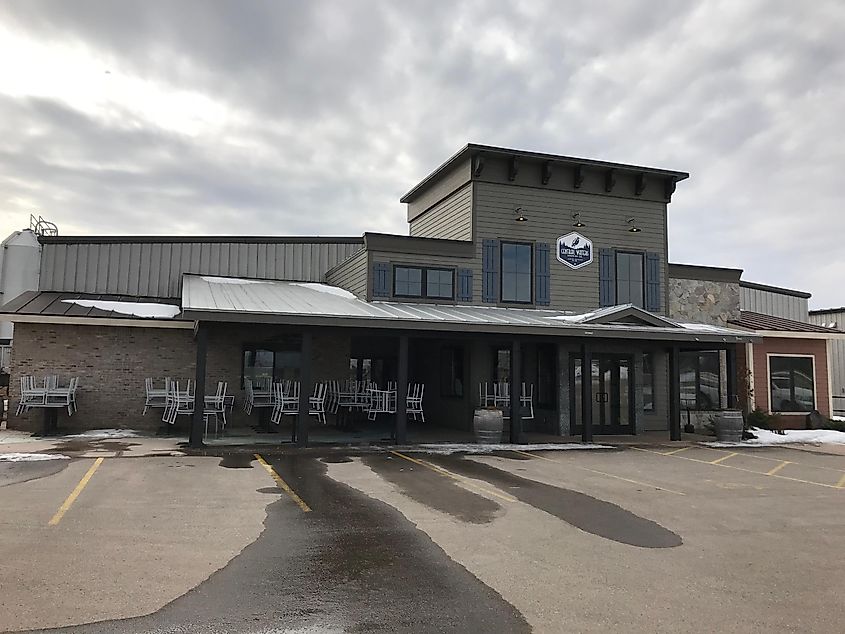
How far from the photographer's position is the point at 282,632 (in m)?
4.40

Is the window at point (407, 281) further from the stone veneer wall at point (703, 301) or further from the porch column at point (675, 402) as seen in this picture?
the stone veneer wall at point (703, 301)

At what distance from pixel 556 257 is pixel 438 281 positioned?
3645mm

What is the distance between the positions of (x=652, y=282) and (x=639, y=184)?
9.70 feet

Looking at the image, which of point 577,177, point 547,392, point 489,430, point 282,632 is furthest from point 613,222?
point 282,632

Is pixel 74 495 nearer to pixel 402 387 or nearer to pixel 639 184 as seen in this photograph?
pixel 402 387

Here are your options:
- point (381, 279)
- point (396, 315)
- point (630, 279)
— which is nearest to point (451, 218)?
point (381, 279)

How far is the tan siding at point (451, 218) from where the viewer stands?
63.0ft

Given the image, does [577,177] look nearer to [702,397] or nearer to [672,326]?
[672,326]

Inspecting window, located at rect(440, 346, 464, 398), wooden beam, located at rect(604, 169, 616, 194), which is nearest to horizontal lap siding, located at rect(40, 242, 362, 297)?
window, located at rect(440, 346, 464, 398)

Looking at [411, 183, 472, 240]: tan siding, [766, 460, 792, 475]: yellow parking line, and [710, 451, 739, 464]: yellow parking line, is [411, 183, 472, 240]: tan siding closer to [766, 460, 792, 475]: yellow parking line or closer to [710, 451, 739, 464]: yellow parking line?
[710, 451, 739, 464]: yellow parking line

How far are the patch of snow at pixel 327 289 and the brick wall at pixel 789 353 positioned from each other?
1251 cm

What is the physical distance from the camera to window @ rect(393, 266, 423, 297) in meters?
18.2

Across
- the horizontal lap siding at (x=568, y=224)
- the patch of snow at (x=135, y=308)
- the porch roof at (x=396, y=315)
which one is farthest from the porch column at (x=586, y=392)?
the patch of snow at (x=135, y=308)

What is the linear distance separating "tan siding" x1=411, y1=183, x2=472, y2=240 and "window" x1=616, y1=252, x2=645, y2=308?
479 cm
